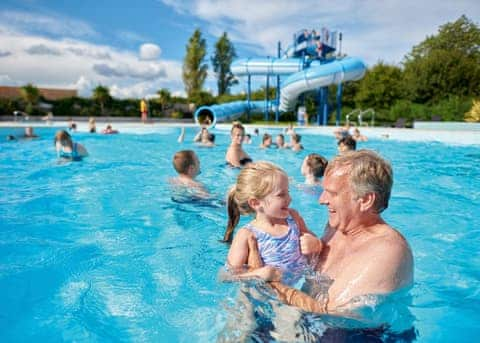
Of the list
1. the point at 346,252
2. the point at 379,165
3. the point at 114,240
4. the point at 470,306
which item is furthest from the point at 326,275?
the point at 114,240

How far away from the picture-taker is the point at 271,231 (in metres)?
2.01

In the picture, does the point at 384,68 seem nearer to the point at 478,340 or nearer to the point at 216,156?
the point at 216,156

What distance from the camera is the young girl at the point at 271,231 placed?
76.8 inches

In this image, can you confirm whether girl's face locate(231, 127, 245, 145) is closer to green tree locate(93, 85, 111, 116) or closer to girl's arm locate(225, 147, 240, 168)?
girl's arm locate(225, 147, 240, 168)

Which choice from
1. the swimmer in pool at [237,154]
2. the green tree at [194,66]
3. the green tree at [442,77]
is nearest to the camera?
the swimmer in pool at [237,154]

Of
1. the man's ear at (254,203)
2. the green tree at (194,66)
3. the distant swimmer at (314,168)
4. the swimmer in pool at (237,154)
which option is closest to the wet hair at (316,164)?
the distant swimmer at (314,168)

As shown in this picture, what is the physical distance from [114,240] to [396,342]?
2857 mm

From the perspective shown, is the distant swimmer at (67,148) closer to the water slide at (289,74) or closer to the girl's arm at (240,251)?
the girl's arm at (240,251)

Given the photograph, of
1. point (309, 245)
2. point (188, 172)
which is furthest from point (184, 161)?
point (309, 245)

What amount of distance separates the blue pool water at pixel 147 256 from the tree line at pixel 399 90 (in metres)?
18.1

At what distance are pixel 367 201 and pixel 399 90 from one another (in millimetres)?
31674

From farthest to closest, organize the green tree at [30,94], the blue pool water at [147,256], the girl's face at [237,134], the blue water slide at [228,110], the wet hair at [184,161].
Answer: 1. the green tree at [30,94]
2. the blue water slide at [228,110]
3. the girl's face at [237,134]
4. the wet hair at [184,161]
5. the blue pool water at [147,256]

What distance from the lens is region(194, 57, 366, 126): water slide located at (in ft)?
61.9

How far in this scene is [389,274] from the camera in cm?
151
